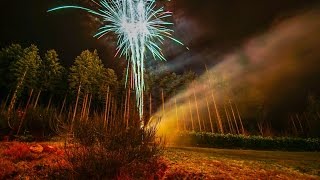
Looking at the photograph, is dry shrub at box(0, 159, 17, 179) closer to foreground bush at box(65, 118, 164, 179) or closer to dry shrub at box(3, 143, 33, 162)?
dry shrub at box(3, 143, 33, 162)

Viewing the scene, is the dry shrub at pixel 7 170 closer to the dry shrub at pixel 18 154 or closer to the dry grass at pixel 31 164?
the dry grass at pixel 31 164

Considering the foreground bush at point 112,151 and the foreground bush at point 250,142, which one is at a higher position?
the foreground bush at point 250,142

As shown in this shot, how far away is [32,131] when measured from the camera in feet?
85.4

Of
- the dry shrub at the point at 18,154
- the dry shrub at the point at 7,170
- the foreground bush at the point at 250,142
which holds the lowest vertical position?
the dry shrub at the point at 7,170

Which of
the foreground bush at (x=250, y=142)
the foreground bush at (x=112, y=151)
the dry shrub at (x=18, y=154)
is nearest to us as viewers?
the foreground bush at (x=112, y=151)

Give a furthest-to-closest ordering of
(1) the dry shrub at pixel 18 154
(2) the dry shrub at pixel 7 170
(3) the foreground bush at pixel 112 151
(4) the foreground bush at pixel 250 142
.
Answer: (4) the foreground bush at pixel 250 142, (1) the dry shrub at pixel 18 154, (2) the dry shrub at pixel 7 170, (3) the foreground bush at pixel 112 151

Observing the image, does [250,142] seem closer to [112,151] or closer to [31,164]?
[31,164]

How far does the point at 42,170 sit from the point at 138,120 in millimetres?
4316

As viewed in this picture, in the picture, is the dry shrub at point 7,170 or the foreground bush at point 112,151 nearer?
the foreground bush at point 112,151

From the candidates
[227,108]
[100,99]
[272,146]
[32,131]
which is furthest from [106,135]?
[227,108]

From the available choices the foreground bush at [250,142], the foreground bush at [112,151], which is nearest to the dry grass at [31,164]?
the foreground bush at [112,151]

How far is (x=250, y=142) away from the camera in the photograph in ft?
120

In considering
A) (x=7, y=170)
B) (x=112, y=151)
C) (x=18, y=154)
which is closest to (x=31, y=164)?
(x=7, y=170)

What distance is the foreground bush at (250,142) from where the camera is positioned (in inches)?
1414
